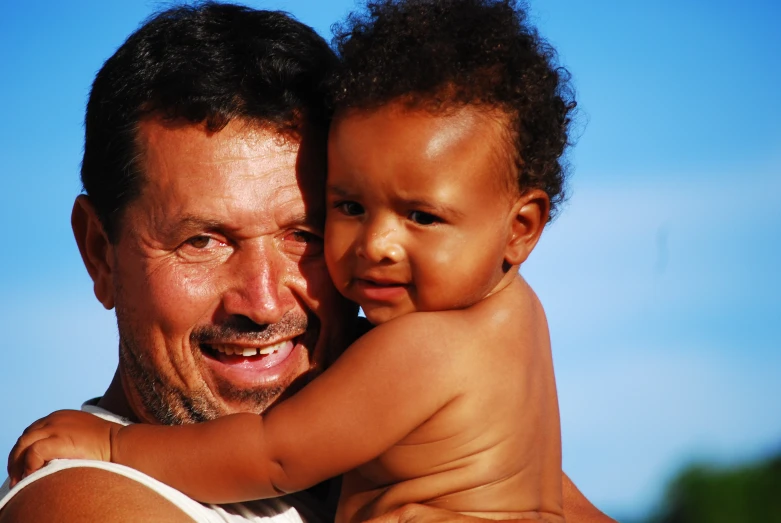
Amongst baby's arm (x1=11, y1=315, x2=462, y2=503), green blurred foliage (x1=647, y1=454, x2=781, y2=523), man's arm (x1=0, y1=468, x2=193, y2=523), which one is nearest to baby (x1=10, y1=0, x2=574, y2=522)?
baby's arm (x1=11, y1=315, x2=462, y2=503)

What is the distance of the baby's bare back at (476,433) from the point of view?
2684mm

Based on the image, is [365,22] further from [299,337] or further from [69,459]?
[69,459]

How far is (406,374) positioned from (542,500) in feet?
2.27

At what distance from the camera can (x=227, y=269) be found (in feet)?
10.7

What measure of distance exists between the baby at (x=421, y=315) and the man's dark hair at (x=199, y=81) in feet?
1.25

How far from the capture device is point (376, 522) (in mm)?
2680

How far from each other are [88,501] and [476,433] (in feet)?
3.45

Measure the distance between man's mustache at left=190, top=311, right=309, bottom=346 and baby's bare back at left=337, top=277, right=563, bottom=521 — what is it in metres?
0.57

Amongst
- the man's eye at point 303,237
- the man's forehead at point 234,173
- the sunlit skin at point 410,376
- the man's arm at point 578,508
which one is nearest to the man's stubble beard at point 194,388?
the man's eye at point 303,237

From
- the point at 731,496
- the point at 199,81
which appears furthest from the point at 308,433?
the point at 731,496

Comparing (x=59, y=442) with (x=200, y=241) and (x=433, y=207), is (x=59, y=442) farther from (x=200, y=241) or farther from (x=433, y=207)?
(x=433, y=207)

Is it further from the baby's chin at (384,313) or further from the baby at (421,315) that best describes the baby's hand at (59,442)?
the baby's chin at (384,313)

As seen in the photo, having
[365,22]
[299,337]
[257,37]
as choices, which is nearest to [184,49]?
[257,37]

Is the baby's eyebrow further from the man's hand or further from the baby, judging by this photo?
the man's hand
